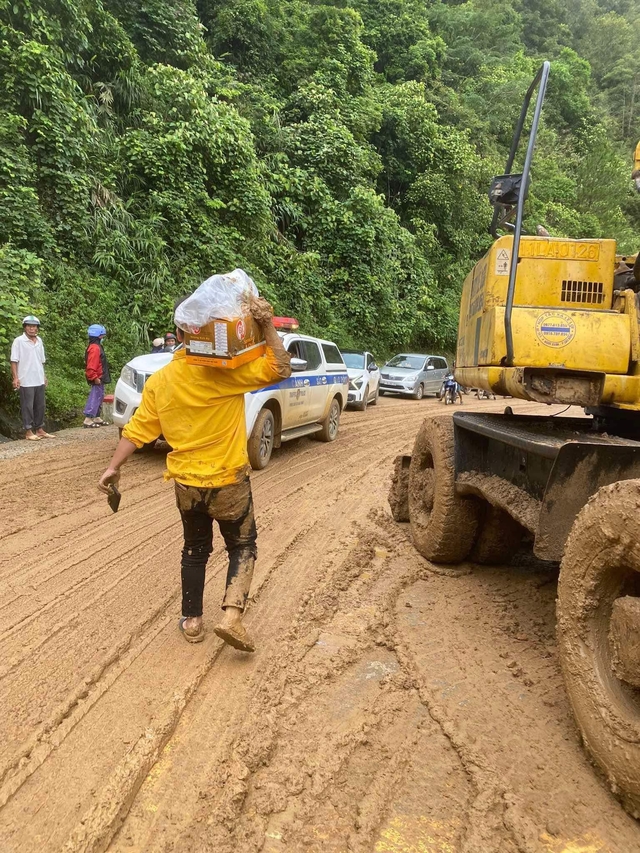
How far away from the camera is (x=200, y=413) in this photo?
11.4 ft

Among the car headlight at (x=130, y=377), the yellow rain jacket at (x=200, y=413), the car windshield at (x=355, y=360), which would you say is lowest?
the car windshield at (x=355, y=360)

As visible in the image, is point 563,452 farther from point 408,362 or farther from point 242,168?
point 408,362

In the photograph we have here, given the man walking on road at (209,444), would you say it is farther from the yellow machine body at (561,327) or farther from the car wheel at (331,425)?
the car wheel at (331,425)

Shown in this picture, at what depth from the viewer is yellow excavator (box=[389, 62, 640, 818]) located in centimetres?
243

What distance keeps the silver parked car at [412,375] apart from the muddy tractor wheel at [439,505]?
51.0ft

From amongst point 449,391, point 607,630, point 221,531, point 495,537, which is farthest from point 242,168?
point 607,630

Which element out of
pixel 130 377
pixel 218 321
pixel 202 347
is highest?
pixel 218 321

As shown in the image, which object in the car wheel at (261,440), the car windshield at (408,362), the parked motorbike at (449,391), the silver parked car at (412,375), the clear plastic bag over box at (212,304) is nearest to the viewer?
the clear plastic bag over box at (212,304)

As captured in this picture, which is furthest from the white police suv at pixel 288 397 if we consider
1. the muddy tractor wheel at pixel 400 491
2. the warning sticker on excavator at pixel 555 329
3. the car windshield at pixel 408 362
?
the car windshield at pixel 408 362

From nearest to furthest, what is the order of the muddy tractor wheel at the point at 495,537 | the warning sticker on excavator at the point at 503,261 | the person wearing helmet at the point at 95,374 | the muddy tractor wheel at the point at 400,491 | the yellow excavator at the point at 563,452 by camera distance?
the yellow excavator at the point at 563,452, the warning sticker on excavator at the point at 503,261, the muddy tractor wheel at the point at 495,537, the muddy tractor wheel at the point at 400,491, the person wearing helmet at the point at 95,374

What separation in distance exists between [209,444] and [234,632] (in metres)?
1.02

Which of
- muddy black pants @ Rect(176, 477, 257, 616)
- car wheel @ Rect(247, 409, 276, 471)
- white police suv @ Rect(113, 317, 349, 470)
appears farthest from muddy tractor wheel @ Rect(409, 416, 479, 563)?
car wheel @ Rect(247, 409, 276, 471)

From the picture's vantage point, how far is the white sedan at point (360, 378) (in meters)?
16.2

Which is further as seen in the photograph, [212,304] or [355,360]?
[355,360]
